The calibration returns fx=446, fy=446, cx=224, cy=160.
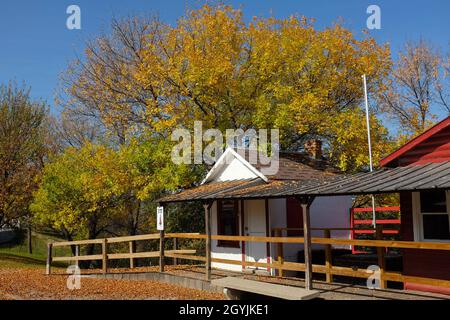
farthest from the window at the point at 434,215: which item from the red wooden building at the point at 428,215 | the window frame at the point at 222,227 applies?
the window frame at the point at 222,227

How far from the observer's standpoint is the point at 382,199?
25.7 meters

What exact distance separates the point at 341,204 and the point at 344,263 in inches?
132

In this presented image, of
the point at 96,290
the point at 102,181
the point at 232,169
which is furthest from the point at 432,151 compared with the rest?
the point at 102,181

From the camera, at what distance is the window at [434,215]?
9.94m

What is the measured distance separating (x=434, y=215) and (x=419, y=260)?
1086 mm

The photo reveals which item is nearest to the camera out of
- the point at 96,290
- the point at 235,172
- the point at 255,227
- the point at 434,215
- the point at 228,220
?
the point at 434,215

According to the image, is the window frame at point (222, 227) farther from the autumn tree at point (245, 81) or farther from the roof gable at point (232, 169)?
the autumn tree at point (245, 81)

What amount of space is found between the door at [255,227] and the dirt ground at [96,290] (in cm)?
277

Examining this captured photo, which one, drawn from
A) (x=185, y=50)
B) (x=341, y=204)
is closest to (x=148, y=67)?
(x=185, y=50)

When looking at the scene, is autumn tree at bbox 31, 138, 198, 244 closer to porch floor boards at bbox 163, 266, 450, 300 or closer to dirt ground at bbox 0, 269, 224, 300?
dirt ground at bbox 0, 269, 224, 300

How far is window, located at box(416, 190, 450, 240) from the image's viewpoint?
9.94 m

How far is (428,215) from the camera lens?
10273 millimetres

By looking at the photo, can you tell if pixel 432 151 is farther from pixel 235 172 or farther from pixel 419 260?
pixel 235 172
